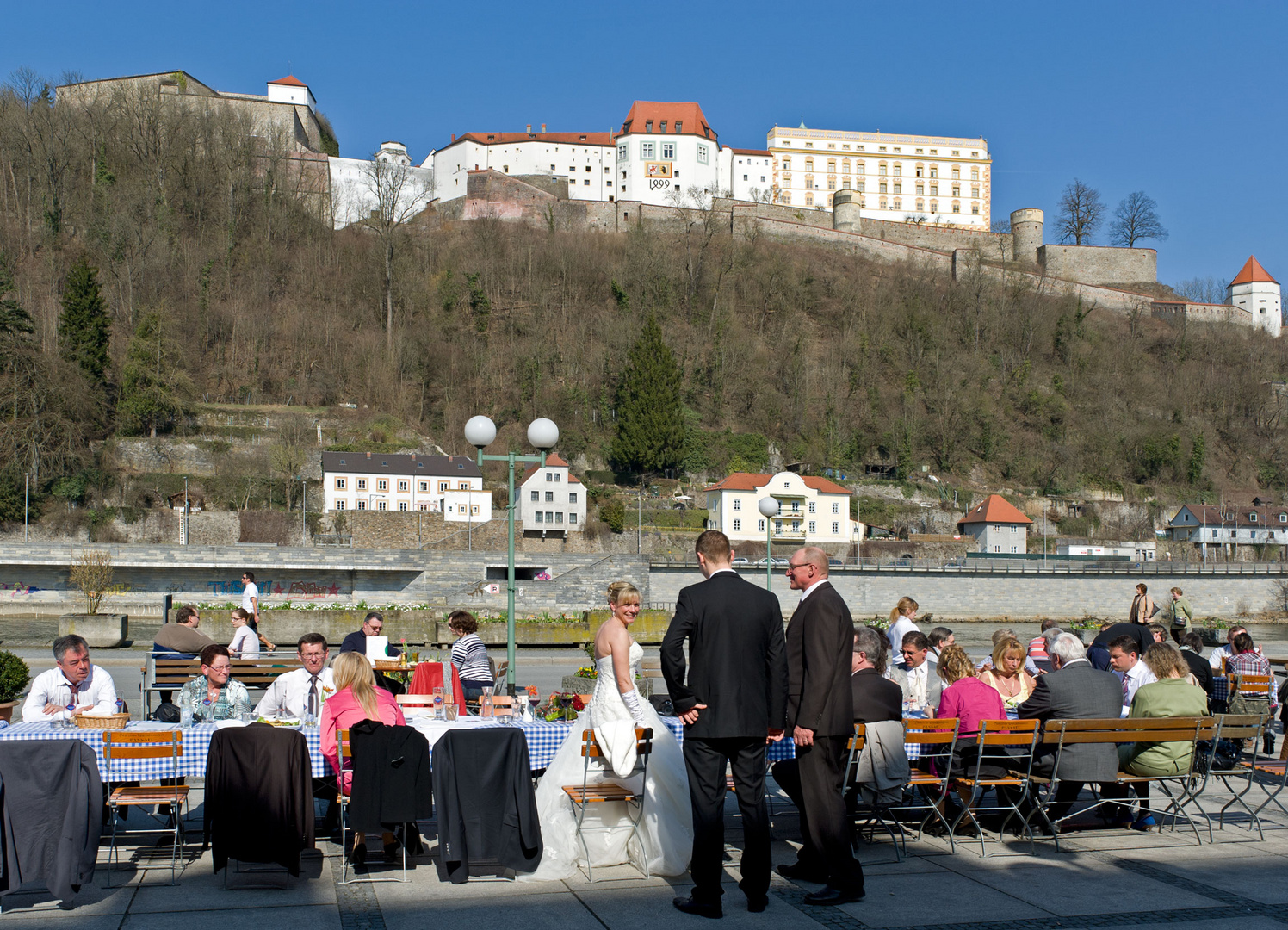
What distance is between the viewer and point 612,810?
17.8ft

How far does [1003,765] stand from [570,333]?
62.4 metres

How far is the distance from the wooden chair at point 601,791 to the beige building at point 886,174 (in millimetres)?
89284

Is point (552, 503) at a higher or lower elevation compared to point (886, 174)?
lower

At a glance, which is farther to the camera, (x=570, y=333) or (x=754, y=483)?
(x=570, y=333)

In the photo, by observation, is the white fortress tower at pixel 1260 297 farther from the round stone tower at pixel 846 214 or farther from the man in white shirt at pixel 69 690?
the man in white shirt at pixel 69 690

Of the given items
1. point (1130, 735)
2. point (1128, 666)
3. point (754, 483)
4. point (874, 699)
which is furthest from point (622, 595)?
point (754, 483)

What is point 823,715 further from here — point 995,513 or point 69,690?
point 995,513

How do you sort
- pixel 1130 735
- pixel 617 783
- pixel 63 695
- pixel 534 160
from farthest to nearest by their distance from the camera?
pixel 534 160 < pixel 63 695 < pixel 1130 735 < pixel 617 783

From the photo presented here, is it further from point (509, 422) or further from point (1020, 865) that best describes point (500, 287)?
point (1020, 865)

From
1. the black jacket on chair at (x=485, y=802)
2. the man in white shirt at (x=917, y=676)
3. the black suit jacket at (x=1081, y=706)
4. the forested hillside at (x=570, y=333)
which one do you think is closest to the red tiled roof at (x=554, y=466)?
the forested hillside at (x=570, y=333)

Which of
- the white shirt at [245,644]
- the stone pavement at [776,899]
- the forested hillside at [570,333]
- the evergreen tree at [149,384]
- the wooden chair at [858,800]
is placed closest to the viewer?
the stone pavement at [776,899]

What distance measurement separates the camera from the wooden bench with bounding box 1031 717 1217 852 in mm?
5727

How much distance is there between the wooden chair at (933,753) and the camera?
566 centimetres

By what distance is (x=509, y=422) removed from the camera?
61500 mm
